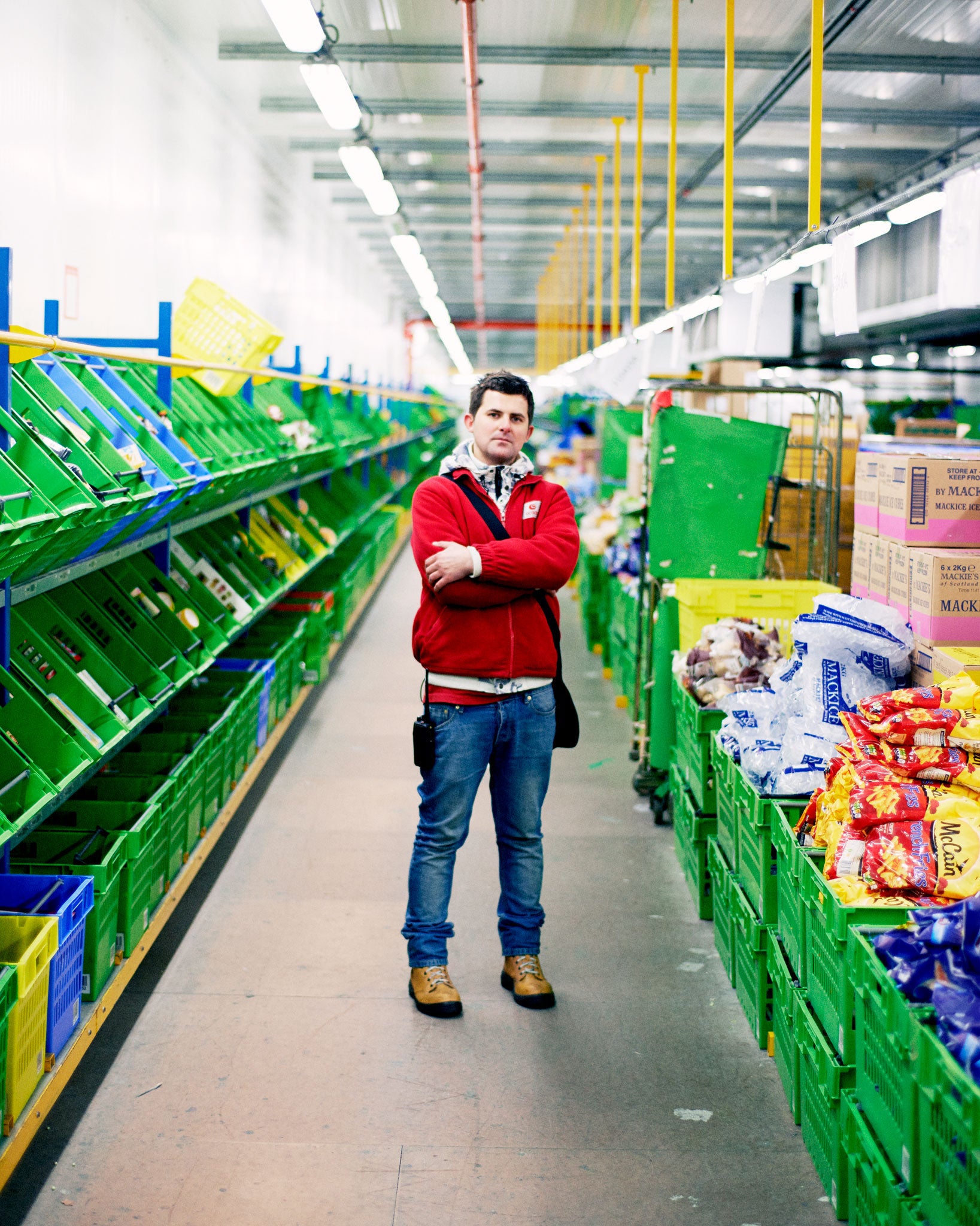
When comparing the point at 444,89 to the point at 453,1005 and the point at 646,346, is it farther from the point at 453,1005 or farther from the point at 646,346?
the point at 453,1005

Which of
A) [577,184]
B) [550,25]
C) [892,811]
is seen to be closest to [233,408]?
[550,25]

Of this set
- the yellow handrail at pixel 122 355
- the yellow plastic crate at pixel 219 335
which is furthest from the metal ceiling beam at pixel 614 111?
the yellow plastic crate at pixel 219 335

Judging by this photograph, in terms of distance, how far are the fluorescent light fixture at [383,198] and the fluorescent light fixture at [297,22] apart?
2478 millimetres

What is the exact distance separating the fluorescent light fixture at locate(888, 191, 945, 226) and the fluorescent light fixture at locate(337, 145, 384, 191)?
319 centimetres

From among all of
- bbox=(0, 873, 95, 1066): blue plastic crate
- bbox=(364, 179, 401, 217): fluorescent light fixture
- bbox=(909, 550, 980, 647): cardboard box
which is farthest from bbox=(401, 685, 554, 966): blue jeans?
bbox=(364, 179, 401, 217): fluorescent light fixture

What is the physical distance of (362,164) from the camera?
6.20 metres

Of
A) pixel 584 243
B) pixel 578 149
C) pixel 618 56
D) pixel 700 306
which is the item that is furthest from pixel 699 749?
pixel 584 243

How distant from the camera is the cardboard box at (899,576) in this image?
335cm

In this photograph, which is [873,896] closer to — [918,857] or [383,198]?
[918,857]

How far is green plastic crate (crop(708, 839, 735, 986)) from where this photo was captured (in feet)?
10.8

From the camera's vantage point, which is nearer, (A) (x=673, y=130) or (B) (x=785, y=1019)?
(B) (x=785, y=1019)

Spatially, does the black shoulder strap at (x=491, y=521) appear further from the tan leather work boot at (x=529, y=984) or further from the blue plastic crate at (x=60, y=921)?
the blue plastic crate at (x=60, y=921)

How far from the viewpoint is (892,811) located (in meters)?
2.22

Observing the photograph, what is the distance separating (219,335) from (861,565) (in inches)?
127
